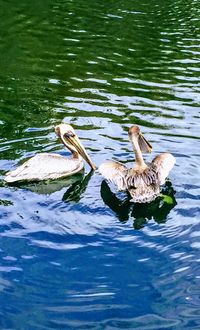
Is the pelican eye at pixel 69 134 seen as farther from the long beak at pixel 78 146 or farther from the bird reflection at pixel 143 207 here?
the bird reflection at pixel 143 207

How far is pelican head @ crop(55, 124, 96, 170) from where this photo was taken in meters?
8.41

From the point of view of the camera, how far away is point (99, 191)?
25.3 feet

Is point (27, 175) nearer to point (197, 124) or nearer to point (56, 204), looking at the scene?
point (56, 204)

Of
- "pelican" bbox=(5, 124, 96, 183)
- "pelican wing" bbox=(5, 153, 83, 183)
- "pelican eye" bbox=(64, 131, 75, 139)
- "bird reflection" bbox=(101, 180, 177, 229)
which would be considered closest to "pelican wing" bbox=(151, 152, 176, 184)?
"bird reflection" bbox=(101, 180, 177, 229)

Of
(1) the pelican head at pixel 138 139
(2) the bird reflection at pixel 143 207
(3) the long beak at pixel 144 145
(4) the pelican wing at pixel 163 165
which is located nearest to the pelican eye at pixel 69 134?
(1) the pelican head at pixel 138 139

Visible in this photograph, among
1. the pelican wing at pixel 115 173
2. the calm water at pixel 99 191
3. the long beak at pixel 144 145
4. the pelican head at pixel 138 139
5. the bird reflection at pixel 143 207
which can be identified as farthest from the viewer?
the long beak at pixel 144 145

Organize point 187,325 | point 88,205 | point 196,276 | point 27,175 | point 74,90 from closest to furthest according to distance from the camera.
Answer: point 187,325
point 196,276
point 88,205
point 27,175
point 74,90

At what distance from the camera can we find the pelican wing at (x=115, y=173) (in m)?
7.43

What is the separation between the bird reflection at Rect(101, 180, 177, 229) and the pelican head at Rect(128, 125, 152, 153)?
701 mm

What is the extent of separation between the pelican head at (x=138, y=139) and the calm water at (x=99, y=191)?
338mm

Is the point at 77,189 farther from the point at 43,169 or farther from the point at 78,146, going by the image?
the point at 78,146

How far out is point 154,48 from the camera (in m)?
14.0

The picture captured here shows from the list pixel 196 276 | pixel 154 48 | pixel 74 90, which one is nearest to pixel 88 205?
pixel 196 276

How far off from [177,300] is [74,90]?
6.41 meters
